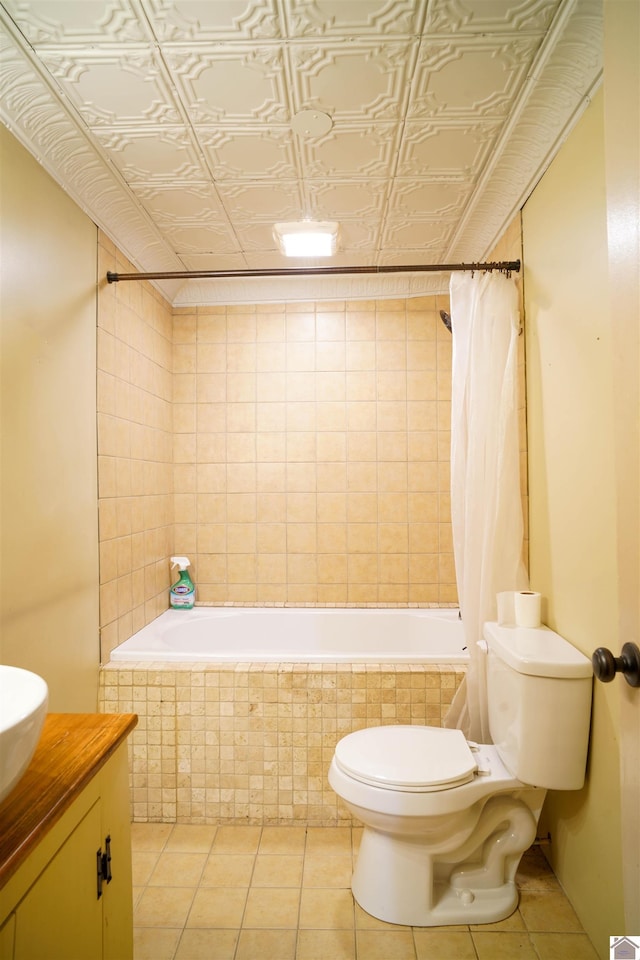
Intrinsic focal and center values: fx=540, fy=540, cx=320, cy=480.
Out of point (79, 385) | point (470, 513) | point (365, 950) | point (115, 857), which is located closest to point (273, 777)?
point (365, 950)

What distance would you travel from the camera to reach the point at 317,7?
121 cm

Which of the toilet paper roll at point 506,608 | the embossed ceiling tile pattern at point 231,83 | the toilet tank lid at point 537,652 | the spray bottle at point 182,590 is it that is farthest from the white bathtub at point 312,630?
the embossed ceiling tile pattern at point 231,83

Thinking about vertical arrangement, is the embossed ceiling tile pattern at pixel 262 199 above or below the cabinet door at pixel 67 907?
above

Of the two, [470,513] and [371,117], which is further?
[470,513]

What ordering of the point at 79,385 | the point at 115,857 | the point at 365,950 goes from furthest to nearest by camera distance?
the point at 79,385 → the point at 365,950 → the point at 115,857

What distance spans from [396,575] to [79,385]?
6.09 feet

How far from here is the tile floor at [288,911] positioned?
4.83 ft

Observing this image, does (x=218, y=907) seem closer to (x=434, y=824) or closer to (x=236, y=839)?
(x=236, y=839)

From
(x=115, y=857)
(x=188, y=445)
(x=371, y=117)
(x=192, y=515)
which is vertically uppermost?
(x=371, y=117)

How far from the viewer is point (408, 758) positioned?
5.21ft

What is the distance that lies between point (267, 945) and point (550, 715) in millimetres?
1008

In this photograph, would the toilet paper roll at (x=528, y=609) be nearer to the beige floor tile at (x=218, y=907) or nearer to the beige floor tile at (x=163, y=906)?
the beige floor tile at (x=218, y=907)

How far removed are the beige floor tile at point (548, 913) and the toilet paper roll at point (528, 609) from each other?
2.65 feet

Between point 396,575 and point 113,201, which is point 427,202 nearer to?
point 113,201
